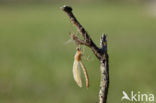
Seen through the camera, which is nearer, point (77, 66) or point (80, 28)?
point (80, 28)

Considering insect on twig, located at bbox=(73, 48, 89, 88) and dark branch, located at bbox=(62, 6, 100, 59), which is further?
insect on twig, located at bbox=(73, 48, 89, 88)

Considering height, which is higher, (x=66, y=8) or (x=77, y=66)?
(x=66, y=8)

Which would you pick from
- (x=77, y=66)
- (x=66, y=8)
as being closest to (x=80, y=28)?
(x=66, y=8)

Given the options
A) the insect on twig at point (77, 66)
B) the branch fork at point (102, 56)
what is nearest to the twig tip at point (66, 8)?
the branch fork at point (102, 56)

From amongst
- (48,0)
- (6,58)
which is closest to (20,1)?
(48,0)

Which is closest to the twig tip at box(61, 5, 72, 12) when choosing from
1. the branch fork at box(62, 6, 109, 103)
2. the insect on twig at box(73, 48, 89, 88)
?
the branch fork at box(62, 6, 109, 103)

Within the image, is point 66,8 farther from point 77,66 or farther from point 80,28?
point 77,66

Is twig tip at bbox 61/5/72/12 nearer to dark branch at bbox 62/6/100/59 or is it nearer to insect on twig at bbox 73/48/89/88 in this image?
dark branch at bbox 62/6/100/59

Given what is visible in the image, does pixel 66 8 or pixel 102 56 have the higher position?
pixel 66 8

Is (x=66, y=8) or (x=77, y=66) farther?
(x=77, y=66)

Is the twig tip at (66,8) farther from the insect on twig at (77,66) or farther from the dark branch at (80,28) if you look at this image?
the insect on twig at (77,66)

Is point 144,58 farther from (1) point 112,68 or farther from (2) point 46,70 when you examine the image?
(2) point 46,70
